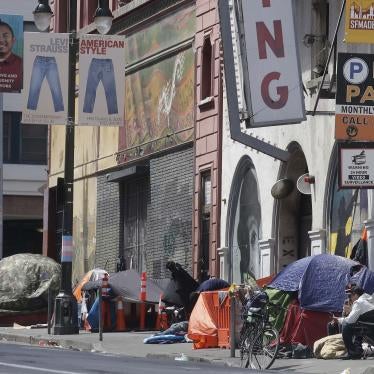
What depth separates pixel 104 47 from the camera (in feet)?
111

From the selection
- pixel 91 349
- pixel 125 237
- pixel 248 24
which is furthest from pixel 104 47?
pixel 125 237

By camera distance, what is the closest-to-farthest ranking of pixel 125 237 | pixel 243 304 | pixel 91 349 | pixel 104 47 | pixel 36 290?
pixel 243 304 → pixel 91 349 → pixel 104 47 → pixel 36 290 → pixel 125 237

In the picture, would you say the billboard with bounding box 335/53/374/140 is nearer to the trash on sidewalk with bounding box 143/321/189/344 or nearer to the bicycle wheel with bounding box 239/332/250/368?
the bicycle wheel with bounding box 239/332/250/368

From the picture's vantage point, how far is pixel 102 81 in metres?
34.0

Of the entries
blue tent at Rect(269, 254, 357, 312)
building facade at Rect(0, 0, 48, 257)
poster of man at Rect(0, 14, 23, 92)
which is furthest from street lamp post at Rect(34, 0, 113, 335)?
building facade at Rect(0, 0, 48, 257)

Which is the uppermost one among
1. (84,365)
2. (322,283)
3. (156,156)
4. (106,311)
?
(156,156)

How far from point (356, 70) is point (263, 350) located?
590 cm

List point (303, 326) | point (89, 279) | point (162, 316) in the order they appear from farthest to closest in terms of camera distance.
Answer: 1. point (89, 279)
2. point (162, 316)
3. point (303, 326)

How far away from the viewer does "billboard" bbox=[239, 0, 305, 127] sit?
3066 centimetres

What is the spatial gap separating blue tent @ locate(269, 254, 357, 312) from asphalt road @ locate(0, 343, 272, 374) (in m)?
→ 2.41

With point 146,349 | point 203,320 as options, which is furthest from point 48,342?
point 203,320

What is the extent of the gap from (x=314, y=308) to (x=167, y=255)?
48.7 ft

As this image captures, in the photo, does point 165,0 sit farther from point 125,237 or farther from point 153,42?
point 125,237

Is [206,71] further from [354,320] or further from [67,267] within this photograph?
[354,320]
